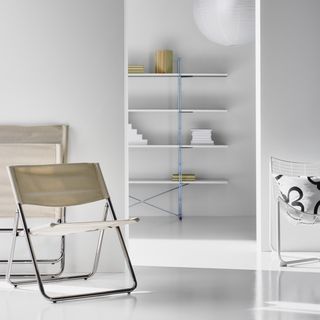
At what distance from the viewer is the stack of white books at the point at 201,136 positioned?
8.76 meters

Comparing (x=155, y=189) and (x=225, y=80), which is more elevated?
(x=225, y=80)

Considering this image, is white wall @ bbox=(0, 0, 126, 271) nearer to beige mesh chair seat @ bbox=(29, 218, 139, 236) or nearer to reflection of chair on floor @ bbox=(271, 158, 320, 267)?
beige mesh chair seat @ bbox=(29, 218, 139, 236)

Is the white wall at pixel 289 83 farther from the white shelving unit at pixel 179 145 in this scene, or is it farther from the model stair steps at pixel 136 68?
the model stair steps at pixel 136 68

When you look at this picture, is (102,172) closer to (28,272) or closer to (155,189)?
(28,272)

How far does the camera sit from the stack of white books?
8.76 metres

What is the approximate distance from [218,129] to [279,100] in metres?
3.07

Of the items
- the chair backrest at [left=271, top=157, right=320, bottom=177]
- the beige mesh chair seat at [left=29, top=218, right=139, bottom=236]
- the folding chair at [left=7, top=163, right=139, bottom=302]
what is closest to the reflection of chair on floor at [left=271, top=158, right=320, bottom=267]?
the chair backrest at [left=271, top=157, right=320, bottom=177]

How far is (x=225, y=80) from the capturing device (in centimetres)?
903

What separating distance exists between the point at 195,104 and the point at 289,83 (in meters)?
3.11

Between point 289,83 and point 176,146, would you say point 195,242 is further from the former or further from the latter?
point 176,146

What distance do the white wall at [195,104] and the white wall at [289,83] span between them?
2.97 m

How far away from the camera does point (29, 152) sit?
493 cm

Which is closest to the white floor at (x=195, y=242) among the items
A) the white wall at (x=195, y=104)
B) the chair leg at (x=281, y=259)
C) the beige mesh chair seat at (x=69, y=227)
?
the chair leg at (x=281, y=259)

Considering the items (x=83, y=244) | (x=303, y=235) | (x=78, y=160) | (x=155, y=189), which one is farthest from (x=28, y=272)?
(x=155, y=189)
